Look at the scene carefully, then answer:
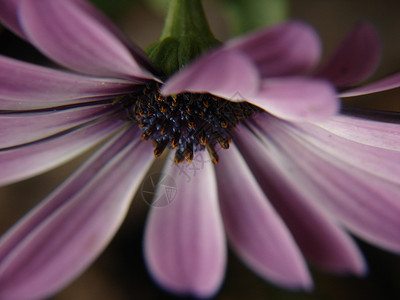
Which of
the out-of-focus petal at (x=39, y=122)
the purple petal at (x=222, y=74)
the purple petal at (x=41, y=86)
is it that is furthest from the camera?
the out-of-focus petal at (x=39, y=122)

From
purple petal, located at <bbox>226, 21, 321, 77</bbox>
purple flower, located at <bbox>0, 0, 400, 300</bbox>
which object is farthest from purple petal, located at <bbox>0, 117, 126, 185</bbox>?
purple petal, located at <bbox>226, 21, 321, 77</bbox>

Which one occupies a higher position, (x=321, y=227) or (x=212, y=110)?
(x=212, y=110)

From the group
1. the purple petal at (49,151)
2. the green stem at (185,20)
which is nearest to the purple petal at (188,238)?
A: the purple petal at (49,151)

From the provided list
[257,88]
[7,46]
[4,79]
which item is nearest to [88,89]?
[4,79]

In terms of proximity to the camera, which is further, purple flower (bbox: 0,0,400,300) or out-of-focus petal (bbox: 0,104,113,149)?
out-of-focus petal (bbox: 0,104,113,149)

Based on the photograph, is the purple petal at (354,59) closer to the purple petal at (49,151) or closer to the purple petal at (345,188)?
the purple petal at (345,188)

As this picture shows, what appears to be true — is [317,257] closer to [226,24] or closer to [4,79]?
[4,79]

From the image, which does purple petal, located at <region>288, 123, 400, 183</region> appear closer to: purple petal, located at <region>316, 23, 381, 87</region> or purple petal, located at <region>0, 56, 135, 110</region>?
purple petal, located at <region>316, 23, 381, 87</region>
